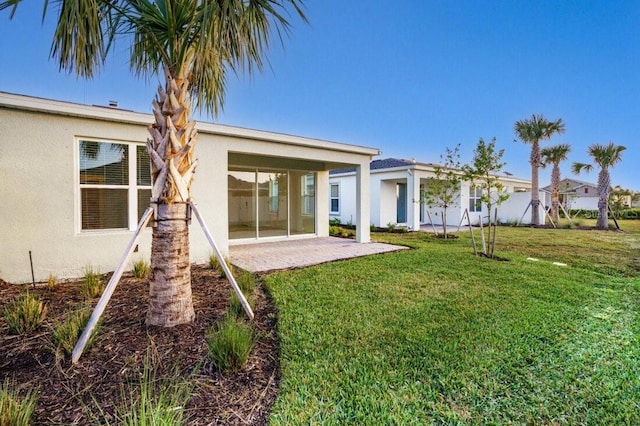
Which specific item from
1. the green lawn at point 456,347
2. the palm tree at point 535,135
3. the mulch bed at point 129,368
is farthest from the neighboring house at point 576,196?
the mulch bed at point 129,368

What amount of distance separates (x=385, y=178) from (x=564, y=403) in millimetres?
15817

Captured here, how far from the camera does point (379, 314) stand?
4742 millimetres

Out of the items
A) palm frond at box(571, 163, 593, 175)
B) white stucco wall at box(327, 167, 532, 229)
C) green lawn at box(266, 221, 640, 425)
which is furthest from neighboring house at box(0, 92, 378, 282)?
palm frond at box(571, 163, 593, 175)

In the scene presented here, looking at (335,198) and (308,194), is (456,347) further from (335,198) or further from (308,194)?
(335,198)

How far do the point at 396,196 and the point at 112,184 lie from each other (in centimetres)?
1510

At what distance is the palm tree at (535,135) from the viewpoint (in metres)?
20.1

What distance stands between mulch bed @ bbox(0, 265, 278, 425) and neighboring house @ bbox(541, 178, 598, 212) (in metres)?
27.3

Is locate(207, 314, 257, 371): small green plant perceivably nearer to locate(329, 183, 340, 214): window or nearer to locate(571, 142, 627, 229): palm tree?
locate(329, 183, 340, 214): window

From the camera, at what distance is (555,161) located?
21578 mm

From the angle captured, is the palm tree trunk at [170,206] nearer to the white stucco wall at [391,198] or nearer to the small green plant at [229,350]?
the small green plant at [229,350]

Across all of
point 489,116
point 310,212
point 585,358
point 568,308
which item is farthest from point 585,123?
point 585,358

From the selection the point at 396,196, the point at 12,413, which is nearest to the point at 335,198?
the point at 396,196

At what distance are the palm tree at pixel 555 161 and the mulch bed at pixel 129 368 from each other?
23.7 metres

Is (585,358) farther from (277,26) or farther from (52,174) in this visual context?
(52,174)
